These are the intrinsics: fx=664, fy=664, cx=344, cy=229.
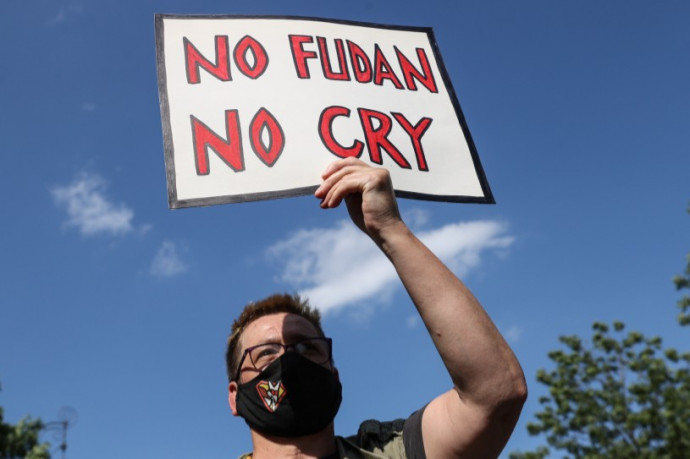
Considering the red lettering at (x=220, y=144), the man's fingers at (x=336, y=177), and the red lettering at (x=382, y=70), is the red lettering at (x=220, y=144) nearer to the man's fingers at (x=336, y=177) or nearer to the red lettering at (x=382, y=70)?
the man's fingers at (x=336, y=177)

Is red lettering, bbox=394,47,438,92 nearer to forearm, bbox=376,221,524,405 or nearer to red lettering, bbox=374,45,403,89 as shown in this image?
red lettering, bbox=374,45,403,89

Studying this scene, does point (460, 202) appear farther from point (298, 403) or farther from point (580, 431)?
point (580, 431)

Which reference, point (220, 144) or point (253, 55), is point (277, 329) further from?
point (253, 55)

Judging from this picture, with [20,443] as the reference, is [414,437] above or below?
below

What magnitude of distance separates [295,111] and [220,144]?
1.22ft

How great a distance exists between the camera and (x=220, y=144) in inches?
105

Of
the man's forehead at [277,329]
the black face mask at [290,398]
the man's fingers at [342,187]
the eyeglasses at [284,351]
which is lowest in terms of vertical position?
the black face mask at [290,398]

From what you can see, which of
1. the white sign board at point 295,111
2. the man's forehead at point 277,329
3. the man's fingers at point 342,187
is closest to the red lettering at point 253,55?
the white sign board at point 295,111

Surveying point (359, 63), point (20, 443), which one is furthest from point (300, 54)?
point (20, 443)

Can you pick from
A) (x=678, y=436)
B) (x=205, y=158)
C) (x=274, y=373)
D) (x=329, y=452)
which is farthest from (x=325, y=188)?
(x=678, y=436)

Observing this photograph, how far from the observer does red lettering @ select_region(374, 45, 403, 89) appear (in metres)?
3.16

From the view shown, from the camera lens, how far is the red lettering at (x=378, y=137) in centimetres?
282

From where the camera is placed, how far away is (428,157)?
2.94 metres

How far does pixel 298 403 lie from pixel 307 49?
161 cm
